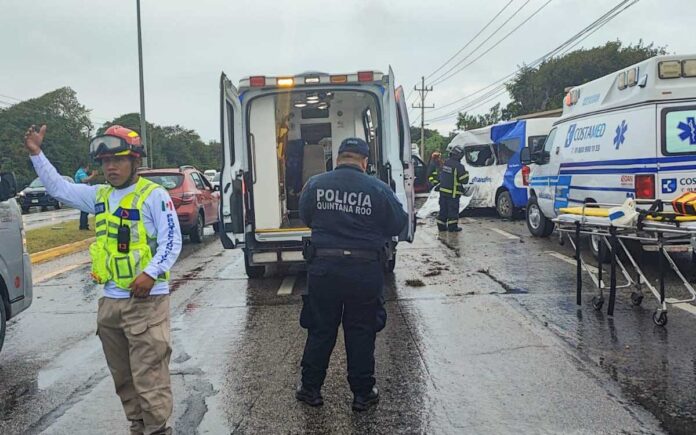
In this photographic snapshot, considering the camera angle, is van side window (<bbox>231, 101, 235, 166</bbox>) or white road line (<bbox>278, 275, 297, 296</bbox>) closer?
van side window (<bbox>231, 101, 235, 166</bbox>)

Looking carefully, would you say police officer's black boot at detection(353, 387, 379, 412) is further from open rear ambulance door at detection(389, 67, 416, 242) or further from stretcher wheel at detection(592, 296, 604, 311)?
open rear ambulance door at detection(389, 67, 416, 242)

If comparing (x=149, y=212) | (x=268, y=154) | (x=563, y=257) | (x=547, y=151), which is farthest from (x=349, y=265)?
(x=547, y=151)

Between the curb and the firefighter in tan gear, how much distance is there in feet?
30.3

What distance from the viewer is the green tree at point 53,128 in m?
47.5

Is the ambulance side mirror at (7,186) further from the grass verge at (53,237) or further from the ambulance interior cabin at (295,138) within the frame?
the grass verge at (53,237)

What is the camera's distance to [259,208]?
855cm

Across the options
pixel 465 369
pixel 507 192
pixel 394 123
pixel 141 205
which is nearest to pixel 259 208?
pixel 394 123

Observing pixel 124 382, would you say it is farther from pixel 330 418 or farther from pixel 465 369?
pixel 465 369

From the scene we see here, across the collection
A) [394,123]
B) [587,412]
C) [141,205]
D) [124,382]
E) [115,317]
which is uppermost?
[394,123]

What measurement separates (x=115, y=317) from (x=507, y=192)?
1413cm

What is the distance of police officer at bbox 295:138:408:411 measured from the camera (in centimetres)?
413

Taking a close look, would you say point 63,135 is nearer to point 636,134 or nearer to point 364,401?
point 636,134

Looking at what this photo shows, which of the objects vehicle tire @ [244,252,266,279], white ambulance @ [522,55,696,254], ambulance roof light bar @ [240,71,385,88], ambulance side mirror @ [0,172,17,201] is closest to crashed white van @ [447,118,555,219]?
white ambulance @ [522,55,696,254]

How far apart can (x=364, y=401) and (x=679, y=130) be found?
5.98 meters
